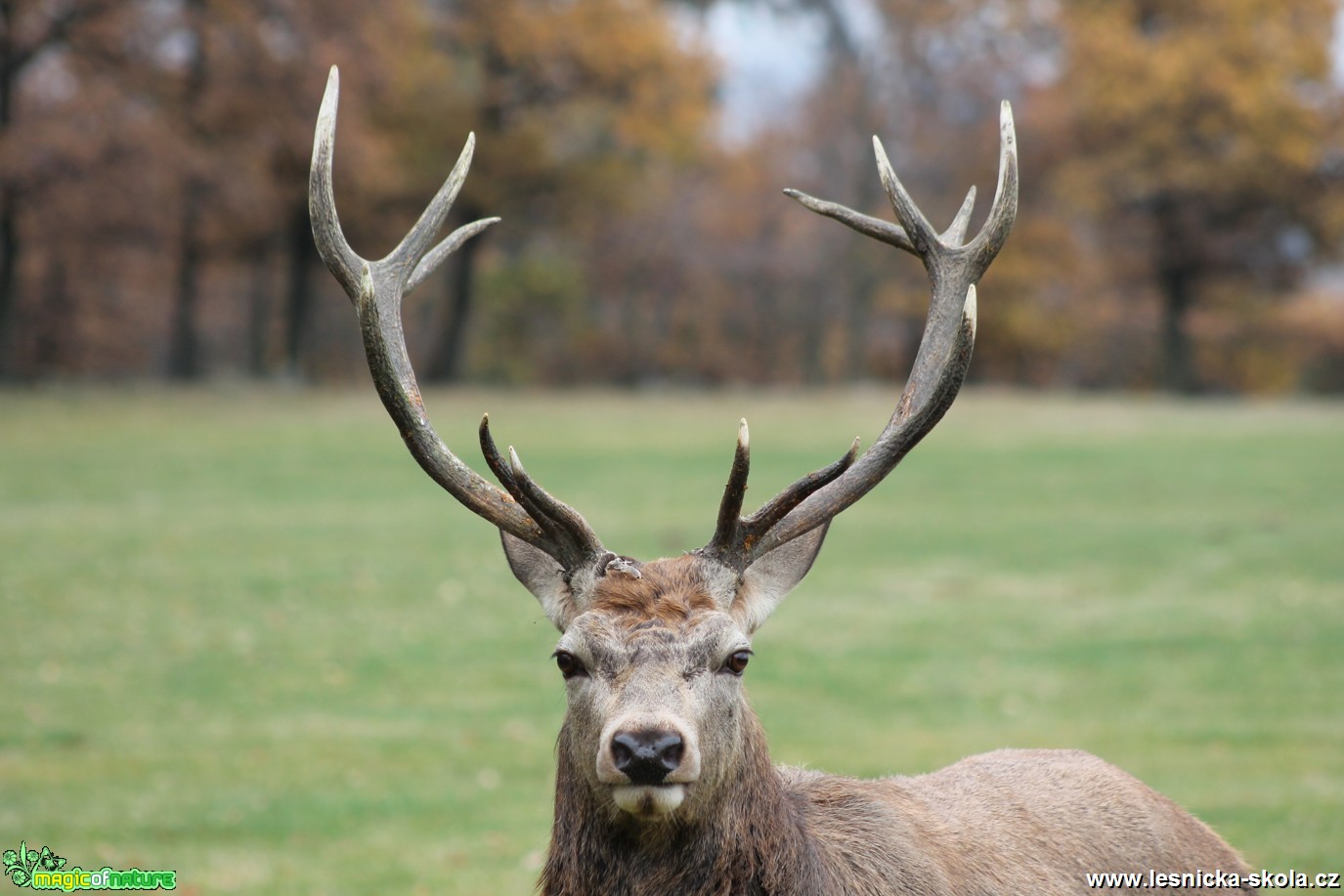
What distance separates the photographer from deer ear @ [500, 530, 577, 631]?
5.06 metres

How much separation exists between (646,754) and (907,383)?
5.72 feet

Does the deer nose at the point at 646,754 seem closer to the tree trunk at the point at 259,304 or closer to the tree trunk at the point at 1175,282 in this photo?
the tree trunk at the point at 259,304

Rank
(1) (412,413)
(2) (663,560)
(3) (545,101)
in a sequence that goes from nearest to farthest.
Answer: (2) (663,560) < (1) (412,413) < (3) (545,101)

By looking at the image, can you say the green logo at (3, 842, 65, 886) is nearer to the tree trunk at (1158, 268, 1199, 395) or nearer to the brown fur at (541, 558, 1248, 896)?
the brown fur at (541, 558, 1248, 896)

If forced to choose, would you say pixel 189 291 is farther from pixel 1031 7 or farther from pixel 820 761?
pixel 820 761

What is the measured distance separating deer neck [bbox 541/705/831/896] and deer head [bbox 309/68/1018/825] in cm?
5

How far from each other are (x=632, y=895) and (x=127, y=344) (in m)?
48.0

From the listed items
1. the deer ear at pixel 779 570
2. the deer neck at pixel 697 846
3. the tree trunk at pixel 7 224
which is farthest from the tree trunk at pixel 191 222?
the deer neck at pixel 697 846

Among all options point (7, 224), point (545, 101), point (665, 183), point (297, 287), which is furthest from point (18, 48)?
point (665, 183)

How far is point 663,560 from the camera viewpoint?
4945 mm

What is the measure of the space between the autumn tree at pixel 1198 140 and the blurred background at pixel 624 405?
0.46 feet

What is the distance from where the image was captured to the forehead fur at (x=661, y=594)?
4617mm

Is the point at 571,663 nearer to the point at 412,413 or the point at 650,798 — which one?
the point at 650,798

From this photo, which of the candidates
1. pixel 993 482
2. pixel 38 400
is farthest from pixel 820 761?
pixel 38 400
